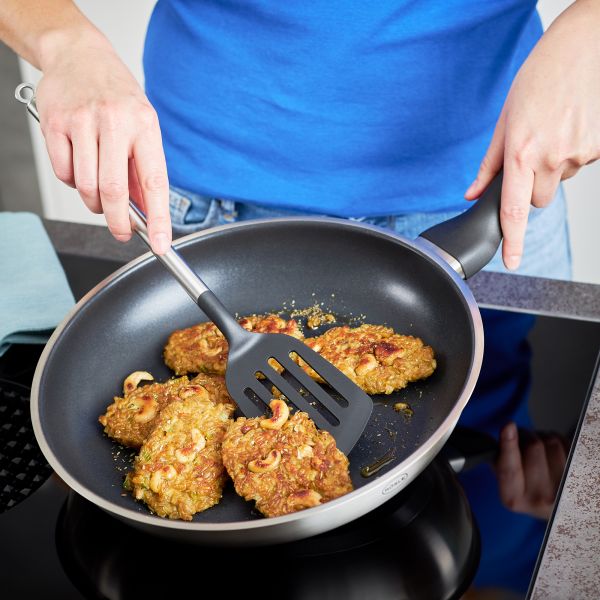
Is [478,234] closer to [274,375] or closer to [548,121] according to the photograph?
[548,121]

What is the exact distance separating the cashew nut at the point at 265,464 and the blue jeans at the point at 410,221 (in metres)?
0.61

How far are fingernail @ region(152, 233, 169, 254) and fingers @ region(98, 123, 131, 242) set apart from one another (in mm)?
50

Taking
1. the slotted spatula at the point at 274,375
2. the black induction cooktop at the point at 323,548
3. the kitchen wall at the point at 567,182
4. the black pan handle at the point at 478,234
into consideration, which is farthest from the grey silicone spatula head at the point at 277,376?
the kitchen wall at the point at 567,182

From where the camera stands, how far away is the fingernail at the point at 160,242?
0.95 m

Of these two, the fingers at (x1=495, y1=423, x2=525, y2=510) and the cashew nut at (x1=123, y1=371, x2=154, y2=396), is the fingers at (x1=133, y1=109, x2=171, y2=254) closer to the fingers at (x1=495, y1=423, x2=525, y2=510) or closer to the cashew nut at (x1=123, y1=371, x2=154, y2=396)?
the cashew nut at (x1=123, y1=371, x2=154, y2=396)

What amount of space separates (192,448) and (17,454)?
24cm

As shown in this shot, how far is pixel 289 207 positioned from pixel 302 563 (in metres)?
0.69

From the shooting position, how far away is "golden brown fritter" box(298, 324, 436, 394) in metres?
1.01

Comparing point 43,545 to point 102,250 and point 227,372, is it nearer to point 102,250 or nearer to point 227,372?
point 227,372

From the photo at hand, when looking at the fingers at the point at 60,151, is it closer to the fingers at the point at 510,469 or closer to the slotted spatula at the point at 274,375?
the slotted spatula at the point at 274,375

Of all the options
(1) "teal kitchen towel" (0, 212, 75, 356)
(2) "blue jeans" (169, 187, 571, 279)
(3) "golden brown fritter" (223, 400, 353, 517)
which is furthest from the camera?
(2) "blue jeans" (169, 187, 571, 279)

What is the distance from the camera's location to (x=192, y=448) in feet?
2.94

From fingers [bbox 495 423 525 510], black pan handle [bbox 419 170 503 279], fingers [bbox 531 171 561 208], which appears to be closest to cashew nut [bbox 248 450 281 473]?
fingers [bbox 495 423 525 510]

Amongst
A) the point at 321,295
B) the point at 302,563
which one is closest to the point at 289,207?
the point at 321,295
